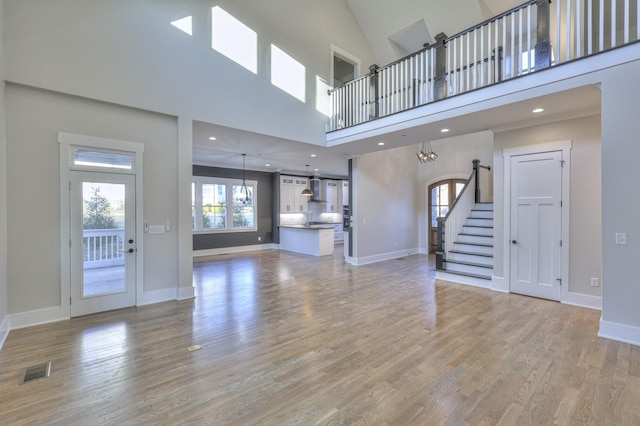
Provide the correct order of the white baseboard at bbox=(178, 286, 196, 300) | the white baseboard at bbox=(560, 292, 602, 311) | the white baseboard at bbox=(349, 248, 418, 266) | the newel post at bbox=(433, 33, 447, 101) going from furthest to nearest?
the white baseboard at bbox=(349, 248, 418, 266)
the newel post at bbox=(433, 33, 447, 101)
the white baseboard at bbox=(178, 286, 196, 300)
the white baseboard at bbox=(560, 292, 602, 311)

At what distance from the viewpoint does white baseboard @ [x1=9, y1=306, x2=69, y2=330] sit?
344 centimetres

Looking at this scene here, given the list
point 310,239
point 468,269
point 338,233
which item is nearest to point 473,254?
point 468,269

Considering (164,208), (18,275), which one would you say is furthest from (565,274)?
(18,275)

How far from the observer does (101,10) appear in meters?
3.78

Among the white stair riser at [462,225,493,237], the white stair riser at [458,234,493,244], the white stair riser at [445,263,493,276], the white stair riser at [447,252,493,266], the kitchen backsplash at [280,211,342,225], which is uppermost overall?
the kitchen backsplash at [280,211,342,225]

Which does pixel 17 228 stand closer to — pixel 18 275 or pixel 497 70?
pixel 18 275

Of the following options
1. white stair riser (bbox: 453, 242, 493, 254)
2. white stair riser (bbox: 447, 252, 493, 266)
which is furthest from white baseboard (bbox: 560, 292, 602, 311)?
white stair riser (bbox: 453, 242, 493, 254)

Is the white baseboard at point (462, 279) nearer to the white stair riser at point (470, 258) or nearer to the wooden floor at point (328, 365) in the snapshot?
the white stair riser at point (470, 258)

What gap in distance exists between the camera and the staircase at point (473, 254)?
5.44 metres

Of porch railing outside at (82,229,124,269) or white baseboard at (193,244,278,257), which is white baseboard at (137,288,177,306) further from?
white baseboard at (193,244,278,257)

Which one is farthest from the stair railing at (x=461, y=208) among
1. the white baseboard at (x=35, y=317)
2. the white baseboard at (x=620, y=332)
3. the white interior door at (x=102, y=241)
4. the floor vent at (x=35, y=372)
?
the white baseboard at (x=35, y=317)

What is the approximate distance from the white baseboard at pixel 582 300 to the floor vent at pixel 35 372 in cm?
636

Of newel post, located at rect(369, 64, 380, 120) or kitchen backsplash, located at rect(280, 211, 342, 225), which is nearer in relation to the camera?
newel post, located at rect(369, 64, 380, 120)

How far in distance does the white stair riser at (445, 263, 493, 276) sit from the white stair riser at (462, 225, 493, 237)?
943mm
